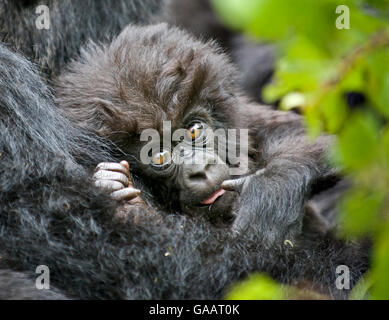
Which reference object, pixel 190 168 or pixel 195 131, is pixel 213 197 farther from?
pixel 195 131

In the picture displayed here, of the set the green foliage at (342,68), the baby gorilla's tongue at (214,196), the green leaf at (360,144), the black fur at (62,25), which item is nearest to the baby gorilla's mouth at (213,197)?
the baby gorilla's tongue at (214,196)

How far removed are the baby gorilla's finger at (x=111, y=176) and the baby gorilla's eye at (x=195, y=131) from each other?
1.29 ft

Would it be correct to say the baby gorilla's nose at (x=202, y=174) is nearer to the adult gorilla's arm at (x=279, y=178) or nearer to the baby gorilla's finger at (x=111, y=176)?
the adult gorilla's arm at (x=279, y=178)

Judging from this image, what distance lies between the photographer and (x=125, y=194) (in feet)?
6.39

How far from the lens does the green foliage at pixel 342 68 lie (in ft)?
2.86

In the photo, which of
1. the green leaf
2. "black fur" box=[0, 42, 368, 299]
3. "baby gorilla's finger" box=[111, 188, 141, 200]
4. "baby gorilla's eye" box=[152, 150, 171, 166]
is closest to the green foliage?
the green leaf

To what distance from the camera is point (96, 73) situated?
7.74ft

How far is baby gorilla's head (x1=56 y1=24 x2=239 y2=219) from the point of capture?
220 centimetres

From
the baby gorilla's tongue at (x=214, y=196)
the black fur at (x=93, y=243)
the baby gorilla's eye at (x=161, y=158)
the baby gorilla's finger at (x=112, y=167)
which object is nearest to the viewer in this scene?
the black fur at (x=93, y=243)

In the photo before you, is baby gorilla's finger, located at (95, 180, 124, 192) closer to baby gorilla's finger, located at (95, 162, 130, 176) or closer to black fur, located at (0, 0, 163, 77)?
baby gorilla's finger, located at (95, 162, 130, 176)

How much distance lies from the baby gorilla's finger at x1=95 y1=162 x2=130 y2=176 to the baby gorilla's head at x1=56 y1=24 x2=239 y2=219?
0.74 ft
